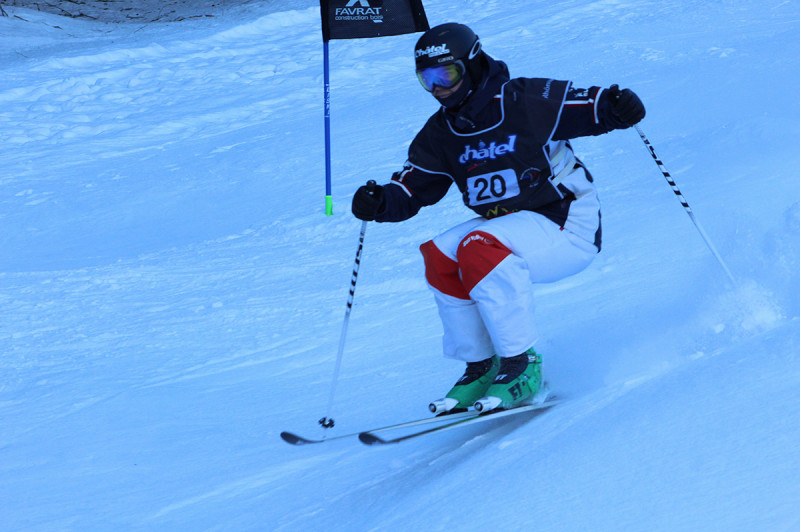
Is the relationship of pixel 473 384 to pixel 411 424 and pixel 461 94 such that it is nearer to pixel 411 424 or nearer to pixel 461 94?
pixel 411 424

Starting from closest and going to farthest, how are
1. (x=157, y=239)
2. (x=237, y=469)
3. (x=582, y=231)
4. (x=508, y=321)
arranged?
(x=508, y=321)
(x=582, y=231)
(x=237, y=469)
(x=157, y=239)

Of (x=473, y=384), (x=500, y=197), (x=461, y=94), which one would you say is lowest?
(x=473, y=384)

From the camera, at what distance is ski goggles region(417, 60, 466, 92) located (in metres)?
2.92

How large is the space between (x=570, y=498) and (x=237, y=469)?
5.86 ft

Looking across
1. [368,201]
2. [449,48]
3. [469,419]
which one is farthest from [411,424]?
[449,48]

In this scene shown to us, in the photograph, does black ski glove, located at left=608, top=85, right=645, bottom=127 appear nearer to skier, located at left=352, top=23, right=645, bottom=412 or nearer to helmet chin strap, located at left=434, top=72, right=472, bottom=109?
skier, located at left=352, top=23, right=645, bottom=412

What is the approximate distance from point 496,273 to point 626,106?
0.71m

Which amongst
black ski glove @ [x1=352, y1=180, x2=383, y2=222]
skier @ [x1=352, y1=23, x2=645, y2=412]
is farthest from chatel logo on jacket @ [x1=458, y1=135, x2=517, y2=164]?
black ski glove @ [x1=352, y1=180, x2=383, y2=222]

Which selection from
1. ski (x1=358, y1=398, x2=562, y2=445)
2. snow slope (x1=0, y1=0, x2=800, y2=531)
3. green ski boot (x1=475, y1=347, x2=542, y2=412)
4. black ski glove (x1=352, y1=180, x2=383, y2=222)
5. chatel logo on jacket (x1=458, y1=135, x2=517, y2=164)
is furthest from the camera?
black ski glove (x1=352, y1=180, x2=383, y2=222)

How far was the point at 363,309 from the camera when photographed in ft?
16.8

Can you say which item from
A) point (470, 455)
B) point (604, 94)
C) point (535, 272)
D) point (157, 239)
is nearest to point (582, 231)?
point (535, 272)

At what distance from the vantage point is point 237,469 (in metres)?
3.45

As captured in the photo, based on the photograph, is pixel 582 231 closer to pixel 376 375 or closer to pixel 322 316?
pixel 376 375

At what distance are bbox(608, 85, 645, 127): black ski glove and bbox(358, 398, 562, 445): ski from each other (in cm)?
100
